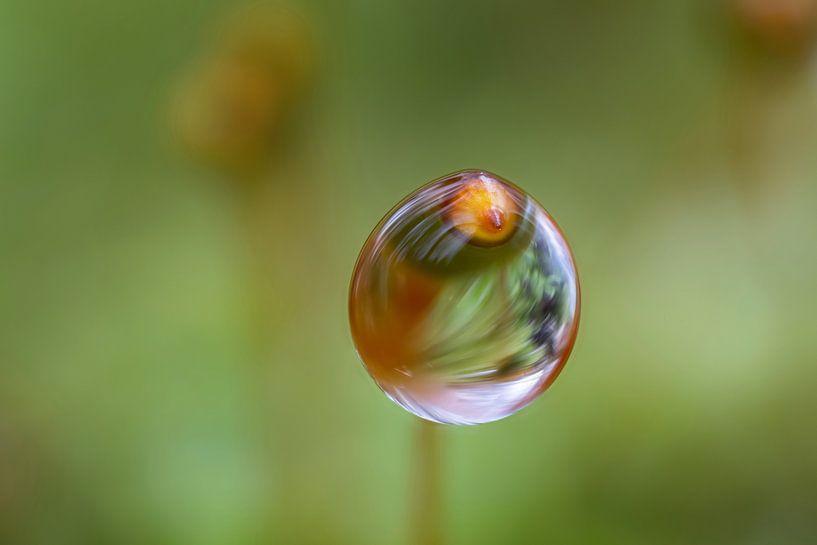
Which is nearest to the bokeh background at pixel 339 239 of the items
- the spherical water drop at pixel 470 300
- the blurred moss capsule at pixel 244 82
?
the blurred moss capsule at pixel 244 82

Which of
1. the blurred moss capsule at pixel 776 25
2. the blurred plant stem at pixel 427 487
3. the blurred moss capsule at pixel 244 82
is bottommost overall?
the blurred plant stem at pixel 427 487

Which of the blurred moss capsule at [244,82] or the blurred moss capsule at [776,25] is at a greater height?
the blurred moss capsule at [776,25]

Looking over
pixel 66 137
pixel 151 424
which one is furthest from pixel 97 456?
pixel 66 137

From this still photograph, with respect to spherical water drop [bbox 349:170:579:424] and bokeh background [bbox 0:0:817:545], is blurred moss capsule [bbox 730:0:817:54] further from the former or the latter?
spherical water drop [bbox 349:170:579:424]

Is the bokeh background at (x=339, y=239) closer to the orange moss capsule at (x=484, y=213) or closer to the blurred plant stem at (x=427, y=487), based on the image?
the blurred plant stem at (x=427, y=487)

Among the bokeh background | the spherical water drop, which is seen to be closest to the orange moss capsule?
the spherical water drop

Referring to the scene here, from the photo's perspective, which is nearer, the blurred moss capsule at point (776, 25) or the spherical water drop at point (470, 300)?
the spherical water drop at point (470, 300)

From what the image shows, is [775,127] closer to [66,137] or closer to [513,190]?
[513,190]
